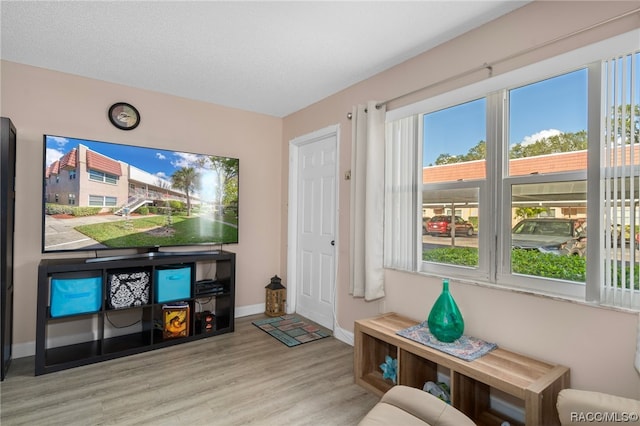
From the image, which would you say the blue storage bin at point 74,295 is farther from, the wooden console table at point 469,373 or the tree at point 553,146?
the tree at point 553,146

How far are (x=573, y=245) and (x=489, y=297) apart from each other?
1.84ft

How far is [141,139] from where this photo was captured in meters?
3.36

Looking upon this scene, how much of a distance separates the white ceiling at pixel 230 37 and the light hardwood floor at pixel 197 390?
2.50m

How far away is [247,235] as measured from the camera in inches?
159

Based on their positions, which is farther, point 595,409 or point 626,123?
point 626,123

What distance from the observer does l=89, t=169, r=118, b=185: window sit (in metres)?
2.98

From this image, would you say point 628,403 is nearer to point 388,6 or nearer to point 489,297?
point 489,297

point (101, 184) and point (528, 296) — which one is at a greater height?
point (101, 184)

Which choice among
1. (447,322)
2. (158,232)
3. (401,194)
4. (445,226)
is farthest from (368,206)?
(158,232)

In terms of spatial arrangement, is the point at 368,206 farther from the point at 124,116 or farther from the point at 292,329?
the point at 124,116

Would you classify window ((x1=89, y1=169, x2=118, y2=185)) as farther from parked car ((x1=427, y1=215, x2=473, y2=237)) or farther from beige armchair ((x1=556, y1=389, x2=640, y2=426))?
beige armchair ((x1=556, y1=389, x2=640, y2=426))

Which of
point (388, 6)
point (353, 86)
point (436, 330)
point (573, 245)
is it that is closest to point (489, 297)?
point (436, 330)

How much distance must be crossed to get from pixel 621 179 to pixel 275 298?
329 centimetres

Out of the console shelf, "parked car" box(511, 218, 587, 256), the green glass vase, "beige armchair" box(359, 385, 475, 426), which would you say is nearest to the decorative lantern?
the console shelf
